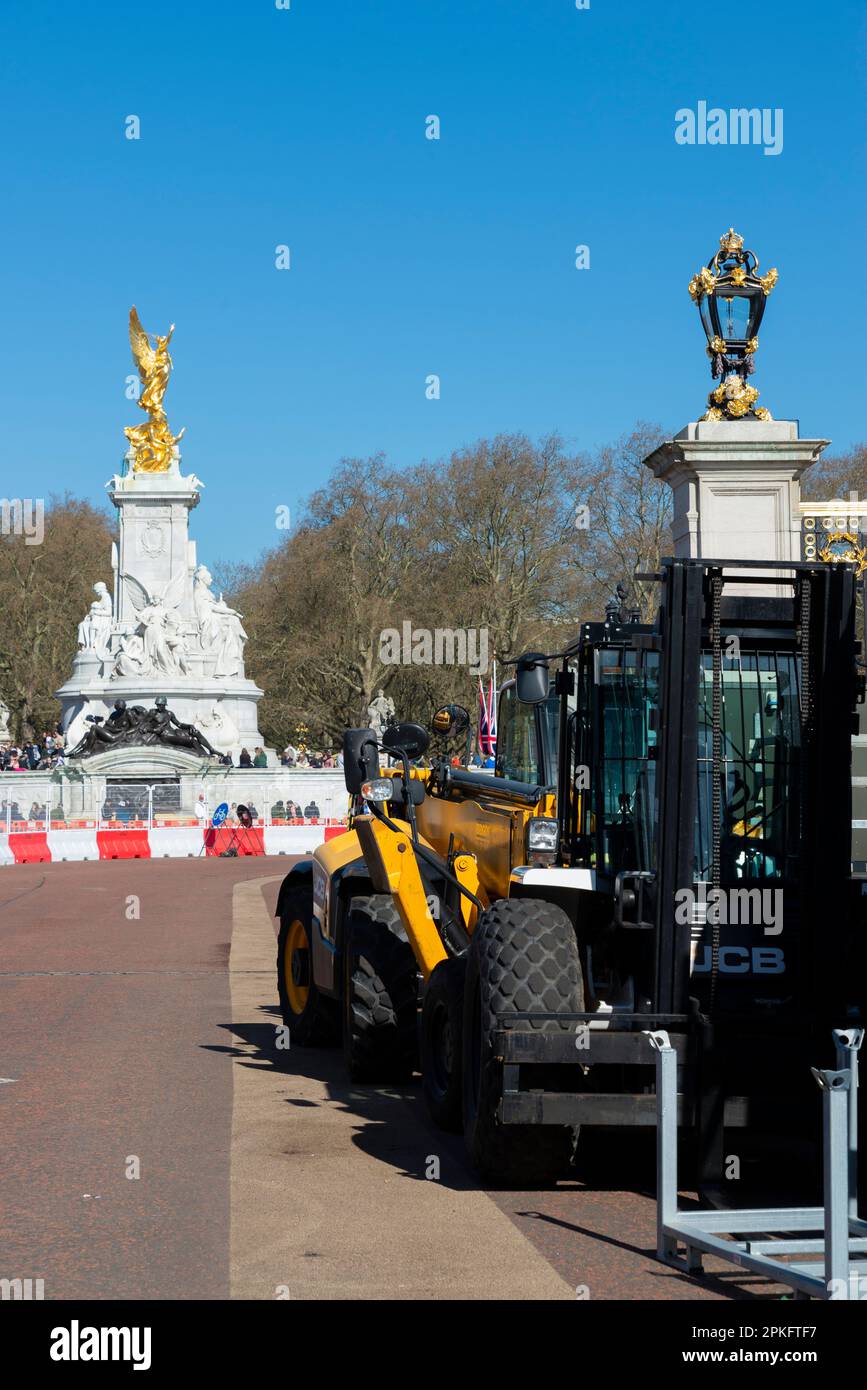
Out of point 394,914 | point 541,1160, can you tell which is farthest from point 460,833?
point 541,1160

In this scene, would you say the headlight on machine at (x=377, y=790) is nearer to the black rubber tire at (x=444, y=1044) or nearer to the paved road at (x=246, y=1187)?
the black rubber tire at (x=444, y=1044)

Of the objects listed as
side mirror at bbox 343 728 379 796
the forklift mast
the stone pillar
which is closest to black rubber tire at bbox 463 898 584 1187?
the forklift mast

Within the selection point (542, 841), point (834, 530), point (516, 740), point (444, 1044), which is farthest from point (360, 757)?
point (834, 530)

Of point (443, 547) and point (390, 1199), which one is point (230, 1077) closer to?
point (390, 1199)

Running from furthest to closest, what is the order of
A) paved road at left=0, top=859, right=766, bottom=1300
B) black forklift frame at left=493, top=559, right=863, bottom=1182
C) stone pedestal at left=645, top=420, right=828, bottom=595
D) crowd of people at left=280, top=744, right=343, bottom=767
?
crowd of people at left=280, top=744, right=343, bottom=767 → stone pedestal at left=645, top=420, right=828, bottom=595 → black forklift frame at left=493, top=559, right=863, bottom=1182 → paved road at left=0, top=859, right=766, bottom=1300

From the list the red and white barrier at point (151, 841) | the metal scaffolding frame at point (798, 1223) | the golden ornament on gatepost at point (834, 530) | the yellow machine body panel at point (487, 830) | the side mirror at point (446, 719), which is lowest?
the red and white barrier at point (151, 841)

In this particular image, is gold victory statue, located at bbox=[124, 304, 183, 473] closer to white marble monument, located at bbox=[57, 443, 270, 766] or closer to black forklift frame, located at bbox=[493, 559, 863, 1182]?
white marble monument, located at bbox=[57, 443, 270, 766]

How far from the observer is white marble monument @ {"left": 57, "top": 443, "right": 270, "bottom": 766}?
63.3m

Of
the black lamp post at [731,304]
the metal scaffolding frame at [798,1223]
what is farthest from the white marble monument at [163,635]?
the metal scaffolding frame at [798,1223]

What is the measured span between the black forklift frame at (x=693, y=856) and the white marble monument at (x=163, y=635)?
184 ft

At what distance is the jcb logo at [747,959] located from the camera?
740 centimetres

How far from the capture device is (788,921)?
745 cm

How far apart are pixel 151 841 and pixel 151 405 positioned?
3088cm

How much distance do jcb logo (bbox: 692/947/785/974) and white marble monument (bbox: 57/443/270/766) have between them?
184 ft
